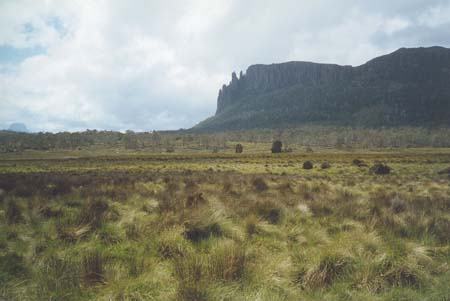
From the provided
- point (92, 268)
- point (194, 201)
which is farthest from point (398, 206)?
point (92, 268)

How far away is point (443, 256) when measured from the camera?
4.34m

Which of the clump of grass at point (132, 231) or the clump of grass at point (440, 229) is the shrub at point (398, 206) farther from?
the clump of grass at point (132, 231)

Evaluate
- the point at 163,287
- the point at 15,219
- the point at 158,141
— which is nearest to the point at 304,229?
the point at 163,287

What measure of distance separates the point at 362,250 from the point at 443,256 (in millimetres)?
1485

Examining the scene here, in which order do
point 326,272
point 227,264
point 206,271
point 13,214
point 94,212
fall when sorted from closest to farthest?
point 206,271
point 227,264
point 326,272
point 94,212
point 13,214

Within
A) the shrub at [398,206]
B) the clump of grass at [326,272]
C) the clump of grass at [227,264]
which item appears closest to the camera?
the clump of grass at [227,264]

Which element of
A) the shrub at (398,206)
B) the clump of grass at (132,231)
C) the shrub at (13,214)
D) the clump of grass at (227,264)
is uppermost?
the shrub at (13,214)

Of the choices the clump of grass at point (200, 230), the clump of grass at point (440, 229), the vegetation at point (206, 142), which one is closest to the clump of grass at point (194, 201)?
the clump of grass at point (200, 230)

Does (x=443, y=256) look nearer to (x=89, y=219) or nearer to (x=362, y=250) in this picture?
(x=362, y=250)

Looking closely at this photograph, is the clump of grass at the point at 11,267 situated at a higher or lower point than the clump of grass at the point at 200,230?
higher

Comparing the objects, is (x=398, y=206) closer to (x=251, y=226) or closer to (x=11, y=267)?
(x=251, y=226)

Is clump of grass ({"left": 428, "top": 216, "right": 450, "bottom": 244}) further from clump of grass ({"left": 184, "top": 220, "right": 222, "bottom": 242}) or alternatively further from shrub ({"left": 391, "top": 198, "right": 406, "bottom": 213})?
clump of grass ({"left": 184, "top": 220, "right": 222, "bottom": 242})

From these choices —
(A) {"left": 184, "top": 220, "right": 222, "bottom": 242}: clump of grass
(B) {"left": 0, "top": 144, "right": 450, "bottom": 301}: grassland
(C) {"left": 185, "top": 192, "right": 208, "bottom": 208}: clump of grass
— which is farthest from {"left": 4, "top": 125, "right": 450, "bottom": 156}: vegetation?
(A) {"left": 184, "top": 220, "right": 222, "bottom": 242}: clump of grass

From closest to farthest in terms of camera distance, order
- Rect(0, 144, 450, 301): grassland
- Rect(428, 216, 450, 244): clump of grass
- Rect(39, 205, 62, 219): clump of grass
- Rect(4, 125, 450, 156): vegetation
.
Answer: Rect(0, 144, 450, 301): grassland, Rect(428, 216, 450, 244): clump of grass, Rect(39, 205, 62, 219): clump of grass, Rect(4, 125, 450, 156): vegetation
